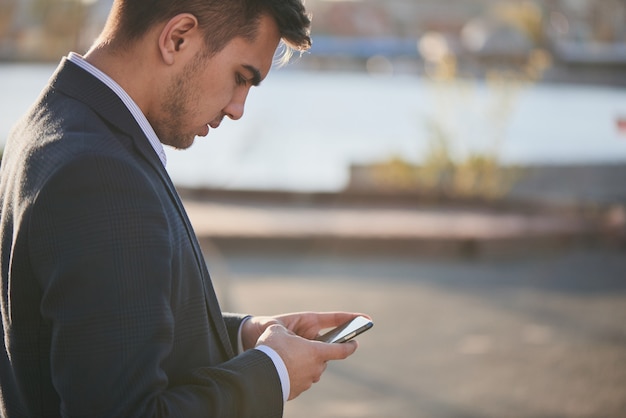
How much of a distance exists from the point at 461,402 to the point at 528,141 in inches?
699

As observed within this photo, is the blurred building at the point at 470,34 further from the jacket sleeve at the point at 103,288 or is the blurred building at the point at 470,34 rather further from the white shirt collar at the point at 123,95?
the jacket sleeve at the point at 103,288

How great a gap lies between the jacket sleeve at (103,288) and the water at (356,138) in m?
9.22

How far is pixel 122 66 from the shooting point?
5.49 feet

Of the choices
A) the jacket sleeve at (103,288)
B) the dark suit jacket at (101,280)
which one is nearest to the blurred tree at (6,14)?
the dark suit jacket at (101,280)

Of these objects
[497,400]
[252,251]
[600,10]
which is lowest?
[497,400]

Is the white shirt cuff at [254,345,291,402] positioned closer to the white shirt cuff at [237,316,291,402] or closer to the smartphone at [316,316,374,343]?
the white shirt cuff at [237,316,291,402]

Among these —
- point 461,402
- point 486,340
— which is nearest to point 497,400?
point 461,402

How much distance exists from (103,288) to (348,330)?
25.8 inches

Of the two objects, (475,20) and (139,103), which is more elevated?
(475,20)

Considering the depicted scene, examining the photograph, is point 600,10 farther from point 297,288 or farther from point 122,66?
point 122,66

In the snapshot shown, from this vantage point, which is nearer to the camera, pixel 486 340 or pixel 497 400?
pixel 497 400

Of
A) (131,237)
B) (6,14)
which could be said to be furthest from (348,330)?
(6,14)

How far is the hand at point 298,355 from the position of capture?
1699mm

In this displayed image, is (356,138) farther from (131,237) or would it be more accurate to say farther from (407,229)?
(131,237)
